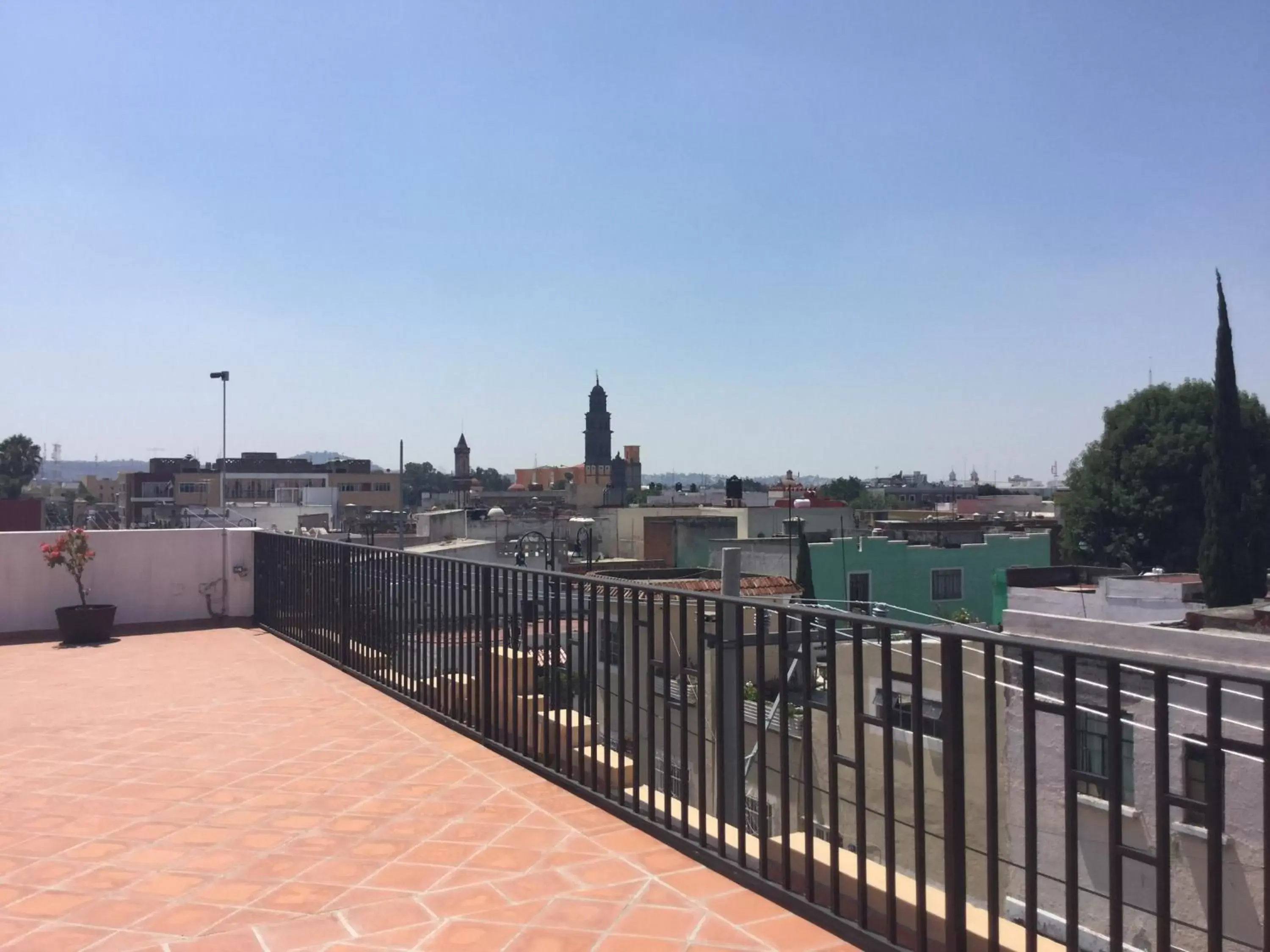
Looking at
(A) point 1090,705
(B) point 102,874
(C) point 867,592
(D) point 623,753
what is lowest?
(C) point 867,592

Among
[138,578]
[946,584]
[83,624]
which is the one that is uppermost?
[138,578]

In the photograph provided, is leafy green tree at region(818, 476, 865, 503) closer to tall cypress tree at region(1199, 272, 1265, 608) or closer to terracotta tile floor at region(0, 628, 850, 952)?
tall cypress tree at region(1199, 272, 1265, 608)

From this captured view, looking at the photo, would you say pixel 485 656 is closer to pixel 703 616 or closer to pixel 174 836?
pixel 174 836

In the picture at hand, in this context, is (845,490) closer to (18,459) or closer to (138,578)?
(18,459)

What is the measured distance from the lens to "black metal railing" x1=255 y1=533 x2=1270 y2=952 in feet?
6.97

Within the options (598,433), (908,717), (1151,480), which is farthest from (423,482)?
(908,717)

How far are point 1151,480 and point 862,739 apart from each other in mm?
38879

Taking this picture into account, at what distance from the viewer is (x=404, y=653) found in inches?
249

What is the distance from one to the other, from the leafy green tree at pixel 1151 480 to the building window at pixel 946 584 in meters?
7.84

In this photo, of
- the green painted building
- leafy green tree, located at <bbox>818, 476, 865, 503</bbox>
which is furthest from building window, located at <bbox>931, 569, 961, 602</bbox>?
leafy green tree, located at <bbox>818, 476, 865, 503</bbox>

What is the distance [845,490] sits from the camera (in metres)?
107

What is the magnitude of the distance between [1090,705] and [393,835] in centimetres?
266

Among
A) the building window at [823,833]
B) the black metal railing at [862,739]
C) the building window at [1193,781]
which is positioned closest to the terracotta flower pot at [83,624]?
the black metal railing at [862,739]

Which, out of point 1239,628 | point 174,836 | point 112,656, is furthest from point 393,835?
point 1239,628
